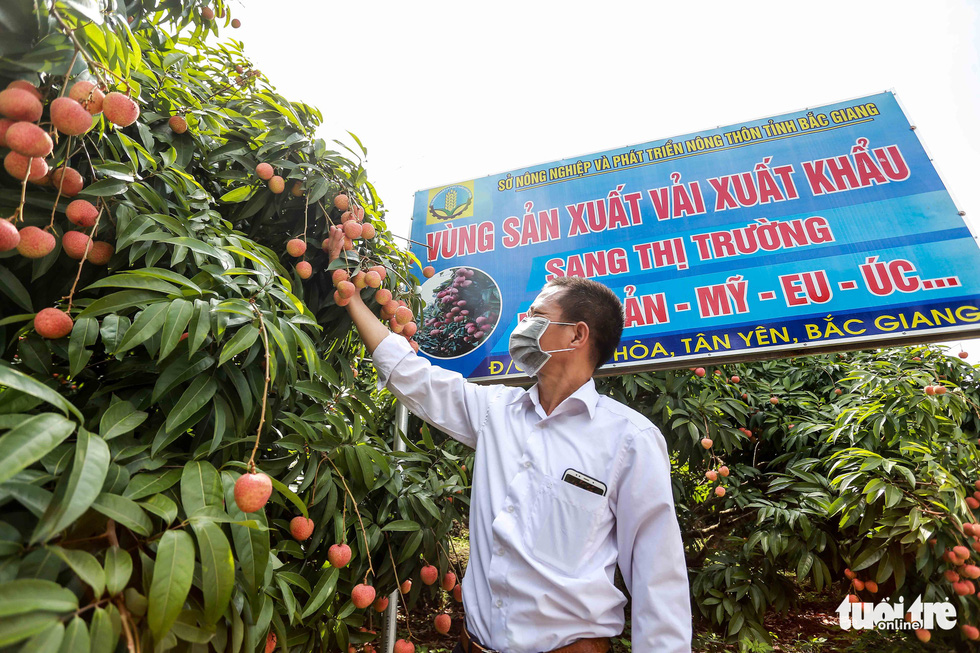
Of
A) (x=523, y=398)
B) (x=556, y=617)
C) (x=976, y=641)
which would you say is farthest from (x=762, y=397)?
(x=556, y=617)

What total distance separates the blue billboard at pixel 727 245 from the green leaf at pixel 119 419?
4.53 ft

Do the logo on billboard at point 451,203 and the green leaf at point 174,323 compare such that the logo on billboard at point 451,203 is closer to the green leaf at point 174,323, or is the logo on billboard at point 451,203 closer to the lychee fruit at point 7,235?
the green leaf at point 174,323

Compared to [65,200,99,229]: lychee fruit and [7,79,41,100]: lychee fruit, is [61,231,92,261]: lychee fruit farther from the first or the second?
[7,79,41,100]: lychee fruit

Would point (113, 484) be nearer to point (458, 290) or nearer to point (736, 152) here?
point (458, 290)

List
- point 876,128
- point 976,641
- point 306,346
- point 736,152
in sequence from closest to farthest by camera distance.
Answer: point 306,346
point 876,128
point 736,152
point 976,641

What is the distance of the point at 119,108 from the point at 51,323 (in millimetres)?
418

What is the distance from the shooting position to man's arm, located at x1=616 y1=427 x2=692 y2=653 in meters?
1.16

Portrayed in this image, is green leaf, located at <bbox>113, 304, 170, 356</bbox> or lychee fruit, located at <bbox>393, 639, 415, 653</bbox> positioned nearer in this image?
green leaf, located at <bbox>113, 304, 170, 356</bbox>

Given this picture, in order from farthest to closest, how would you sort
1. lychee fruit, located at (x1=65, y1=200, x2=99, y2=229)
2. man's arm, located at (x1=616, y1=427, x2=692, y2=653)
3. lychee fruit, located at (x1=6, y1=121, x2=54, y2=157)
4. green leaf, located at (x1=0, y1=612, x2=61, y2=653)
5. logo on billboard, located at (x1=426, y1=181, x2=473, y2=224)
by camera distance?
logo on billboard, located at (x1=426, y1=181, x2=473, y2=224) < man's arm, located at (x1=616, y1=427, x2=692, y2=653) < lychee fruit, located at (x1=65, y1=200, x2=99, y2=229) < lychee fruit, located at (x1=6, y1=121, x2=54, y2=157) < green leaf, located at (x1=0, y1=612, x2=61, y2=653)

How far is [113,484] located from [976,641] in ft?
13.4

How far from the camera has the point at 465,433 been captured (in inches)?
66.7

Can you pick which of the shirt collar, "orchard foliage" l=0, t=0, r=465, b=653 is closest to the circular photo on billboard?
"orchard foliage" l=0, t=0, r=465, b=653

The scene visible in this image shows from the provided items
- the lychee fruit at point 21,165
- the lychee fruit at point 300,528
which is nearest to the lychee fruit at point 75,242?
the lychee fruit at point 21,165

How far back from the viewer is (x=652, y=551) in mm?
1226
